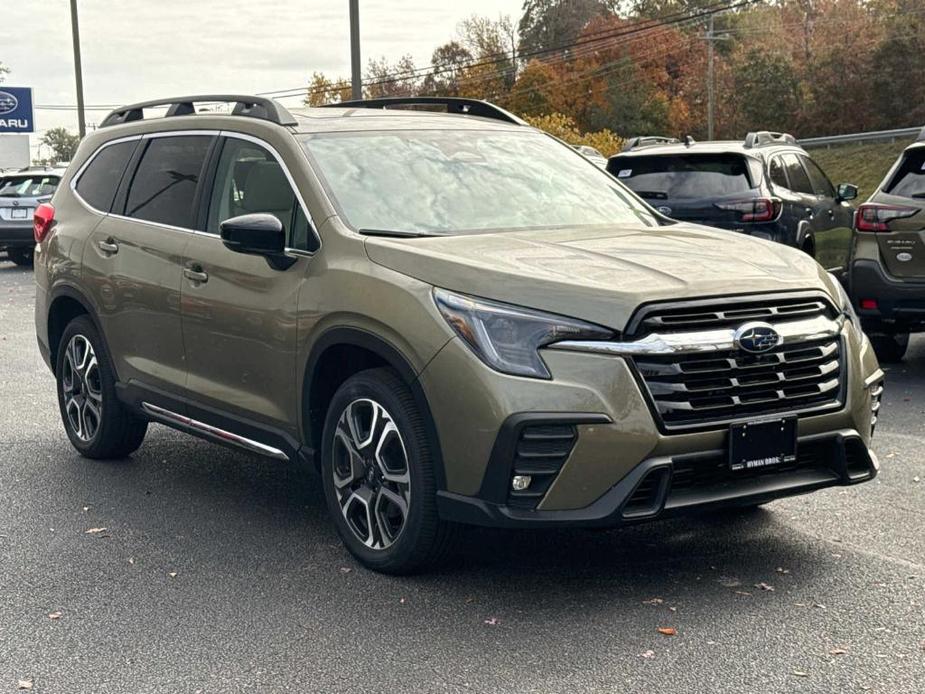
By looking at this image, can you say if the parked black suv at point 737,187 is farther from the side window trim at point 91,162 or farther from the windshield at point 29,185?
the windshield at point 29,185

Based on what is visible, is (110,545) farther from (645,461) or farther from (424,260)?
(645,461)

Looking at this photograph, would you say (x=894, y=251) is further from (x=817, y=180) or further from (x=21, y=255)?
(x=21, y=255)

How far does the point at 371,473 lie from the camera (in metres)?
5.11

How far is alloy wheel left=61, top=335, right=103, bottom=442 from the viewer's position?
23.8ft

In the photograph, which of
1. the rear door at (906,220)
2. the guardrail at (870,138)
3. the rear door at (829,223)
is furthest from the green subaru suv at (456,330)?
the guardrail at (870,138)

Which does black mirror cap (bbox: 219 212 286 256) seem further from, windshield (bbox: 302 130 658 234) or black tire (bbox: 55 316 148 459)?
black tire (bbox: 55 316 148 459)

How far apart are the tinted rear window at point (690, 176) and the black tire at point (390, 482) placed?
7.09m

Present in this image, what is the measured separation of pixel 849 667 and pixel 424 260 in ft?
6.64

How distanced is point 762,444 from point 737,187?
7278mm

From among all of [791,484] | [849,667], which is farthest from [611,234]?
[849,667]

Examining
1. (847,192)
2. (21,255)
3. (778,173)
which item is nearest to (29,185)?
(21,255)

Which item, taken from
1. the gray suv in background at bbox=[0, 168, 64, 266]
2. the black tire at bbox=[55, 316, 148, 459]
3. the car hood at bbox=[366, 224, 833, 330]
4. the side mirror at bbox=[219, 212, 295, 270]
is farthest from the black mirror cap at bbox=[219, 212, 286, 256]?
the gray suv in background at bbox=[0, 168, 64, 266]

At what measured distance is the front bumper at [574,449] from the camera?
444 cm

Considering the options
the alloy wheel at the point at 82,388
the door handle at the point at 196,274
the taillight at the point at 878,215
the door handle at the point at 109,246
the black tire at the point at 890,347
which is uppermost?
the door handle at the point at 109,246
